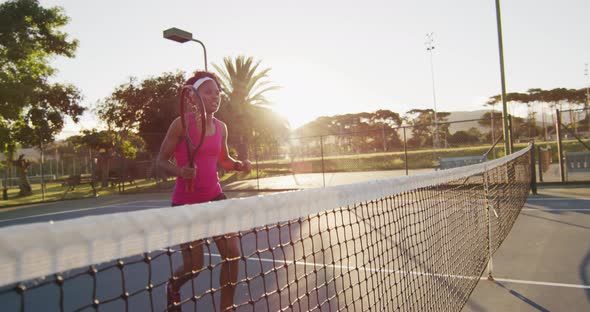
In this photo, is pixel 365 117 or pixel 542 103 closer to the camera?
pixel 542 103

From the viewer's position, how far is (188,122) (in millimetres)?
3225

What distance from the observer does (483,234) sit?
586 centimetres

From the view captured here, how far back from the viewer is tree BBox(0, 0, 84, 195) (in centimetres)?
2014

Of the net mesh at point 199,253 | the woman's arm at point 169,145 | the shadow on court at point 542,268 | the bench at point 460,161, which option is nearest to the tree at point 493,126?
the bench at point 460,161

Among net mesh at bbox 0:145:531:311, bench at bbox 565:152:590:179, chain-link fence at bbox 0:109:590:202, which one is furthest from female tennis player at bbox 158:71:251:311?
chain-link fence at bbox 0:109:590:202

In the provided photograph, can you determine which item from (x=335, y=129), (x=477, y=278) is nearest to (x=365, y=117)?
(x=335, y=129)

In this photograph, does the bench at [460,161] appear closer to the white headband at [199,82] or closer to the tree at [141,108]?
the white headband at [199,82]

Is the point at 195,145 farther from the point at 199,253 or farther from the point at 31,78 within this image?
the point at 31,78

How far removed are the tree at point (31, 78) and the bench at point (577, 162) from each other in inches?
875

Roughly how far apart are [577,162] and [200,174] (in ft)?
43.7

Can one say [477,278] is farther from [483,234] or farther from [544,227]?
[544,227]

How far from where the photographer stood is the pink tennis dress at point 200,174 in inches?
125

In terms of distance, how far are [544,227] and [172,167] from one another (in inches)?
262

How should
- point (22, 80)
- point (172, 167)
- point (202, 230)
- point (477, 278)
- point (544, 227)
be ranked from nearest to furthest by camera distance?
point (202, 230), point (172, 167), point (477, 278), point (544, 227), point (22, 80)
